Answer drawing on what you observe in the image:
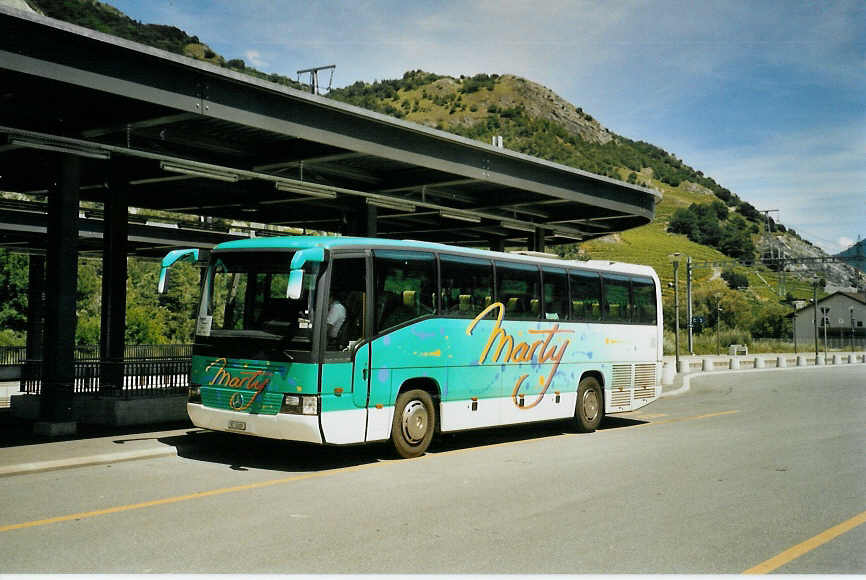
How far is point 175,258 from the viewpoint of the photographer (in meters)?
12.5

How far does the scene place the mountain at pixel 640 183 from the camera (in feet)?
339

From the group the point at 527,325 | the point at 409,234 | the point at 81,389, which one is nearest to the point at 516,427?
the point at 527,325

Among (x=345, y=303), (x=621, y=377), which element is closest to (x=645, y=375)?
(x=621, y=377)

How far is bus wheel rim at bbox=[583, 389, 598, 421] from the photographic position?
649 inches

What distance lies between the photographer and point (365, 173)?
1989 cm

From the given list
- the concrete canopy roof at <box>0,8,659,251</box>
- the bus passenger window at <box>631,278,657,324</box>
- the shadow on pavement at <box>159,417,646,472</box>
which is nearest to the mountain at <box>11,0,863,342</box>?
the concrete canopy roof at <box>0,8,659,251</box>

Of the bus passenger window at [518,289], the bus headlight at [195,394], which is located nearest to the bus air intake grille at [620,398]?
the bus passenger window at [518,289]

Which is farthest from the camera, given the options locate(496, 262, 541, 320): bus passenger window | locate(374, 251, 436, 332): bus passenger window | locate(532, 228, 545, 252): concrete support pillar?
locate(532, 228, 545, 252): concrete support pillar

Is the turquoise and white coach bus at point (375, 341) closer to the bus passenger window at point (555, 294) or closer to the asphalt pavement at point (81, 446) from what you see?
the bus passenger window at point (555, 294)

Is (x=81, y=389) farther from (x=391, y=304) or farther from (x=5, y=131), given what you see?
(x=391, y=304)

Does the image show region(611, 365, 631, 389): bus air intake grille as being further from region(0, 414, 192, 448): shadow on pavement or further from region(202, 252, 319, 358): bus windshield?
region(0, 414, 192, 448): shadow on pavement

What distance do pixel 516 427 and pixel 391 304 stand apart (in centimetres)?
631

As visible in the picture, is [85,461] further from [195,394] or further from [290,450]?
[290,450]

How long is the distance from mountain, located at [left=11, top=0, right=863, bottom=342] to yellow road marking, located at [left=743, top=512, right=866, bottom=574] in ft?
243
